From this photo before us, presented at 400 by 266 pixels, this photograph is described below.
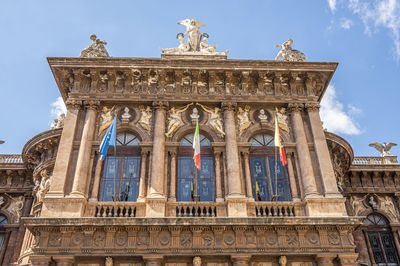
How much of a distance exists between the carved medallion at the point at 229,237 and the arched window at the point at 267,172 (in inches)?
89.3

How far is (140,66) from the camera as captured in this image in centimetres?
1767

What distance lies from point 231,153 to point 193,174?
1.76m

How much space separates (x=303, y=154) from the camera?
1631 cm

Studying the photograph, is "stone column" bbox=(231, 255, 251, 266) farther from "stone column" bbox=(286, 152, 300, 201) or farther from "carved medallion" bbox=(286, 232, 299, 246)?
"stone column" bbox=(286, 152, 300, 201)

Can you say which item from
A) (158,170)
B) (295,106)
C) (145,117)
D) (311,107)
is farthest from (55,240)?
(311,107)

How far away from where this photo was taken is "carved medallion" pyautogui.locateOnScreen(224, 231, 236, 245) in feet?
45.0

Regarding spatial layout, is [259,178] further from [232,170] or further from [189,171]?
[189,171]

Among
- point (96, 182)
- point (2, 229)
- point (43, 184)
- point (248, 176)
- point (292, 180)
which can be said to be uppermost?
point (43, 184)

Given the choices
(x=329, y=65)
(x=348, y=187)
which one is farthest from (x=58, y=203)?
(x=348, y=187)

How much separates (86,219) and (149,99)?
6.21m

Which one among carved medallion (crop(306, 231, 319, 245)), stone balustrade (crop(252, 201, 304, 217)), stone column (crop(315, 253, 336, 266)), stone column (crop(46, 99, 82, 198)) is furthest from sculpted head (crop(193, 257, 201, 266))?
stone column (crop(46, 99, 82, 198))

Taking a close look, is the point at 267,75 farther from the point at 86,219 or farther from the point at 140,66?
the point at 86,219

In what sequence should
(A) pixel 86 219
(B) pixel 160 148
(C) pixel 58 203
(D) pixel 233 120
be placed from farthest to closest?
1. (D) pixel 233 120
2. (B) pixel 160 148
3. (C) pixel 58 203
4. (A) pixel 86 219

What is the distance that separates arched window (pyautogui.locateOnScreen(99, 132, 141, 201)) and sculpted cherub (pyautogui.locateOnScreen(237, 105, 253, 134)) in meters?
4.48
